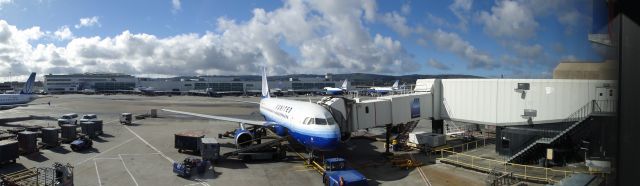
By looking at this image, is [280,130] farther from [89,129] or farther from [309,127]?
[89,129]

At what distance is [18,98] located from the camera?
66688mm

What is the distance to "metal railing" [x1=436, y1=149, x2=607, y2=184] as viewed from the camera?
25.1 metres

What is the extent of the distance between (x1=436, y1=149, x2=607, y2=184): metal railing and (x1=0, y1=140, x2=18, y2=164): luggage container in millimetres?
33335

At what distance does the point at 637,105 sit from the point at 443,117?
3754 centimetres

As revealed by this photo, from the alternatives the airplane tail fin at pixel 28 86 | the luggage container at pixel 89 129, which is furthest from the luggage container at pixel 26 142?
the airplane tail fin at pixel 28 86

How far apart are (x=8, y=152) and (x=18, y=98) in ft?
147

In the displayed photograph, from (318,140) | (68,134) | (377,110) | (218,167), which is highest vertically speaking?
(377,110)

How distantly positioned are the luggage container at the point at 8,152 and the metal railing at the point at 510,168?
33.3 m

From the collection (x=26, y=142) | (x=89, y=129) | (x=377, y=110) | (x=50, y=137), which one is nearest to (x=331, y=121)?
(x=377, y=110)

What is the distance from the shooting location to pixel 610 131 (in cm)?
293

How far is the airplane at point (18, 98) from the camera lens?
64.4 metres

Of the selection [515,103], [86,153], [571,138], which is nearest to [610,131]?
[571,138]

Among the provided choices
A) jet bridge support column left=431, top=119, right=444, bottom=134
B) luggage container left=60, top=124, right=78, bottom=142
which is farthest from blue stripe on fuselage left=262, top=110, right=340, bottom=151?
luggage container left=60, top=124, right=78, bottom=142

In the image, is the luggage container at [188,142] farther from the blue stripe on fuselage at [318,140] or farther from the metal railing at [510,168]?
the metal railing at [510,168]
